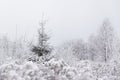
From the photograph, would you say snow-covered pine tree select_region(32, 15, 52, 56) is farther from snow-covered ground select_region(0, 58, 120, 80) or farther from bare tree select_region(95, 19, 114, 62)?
bare tree select_region(95, 19, 114, 62)

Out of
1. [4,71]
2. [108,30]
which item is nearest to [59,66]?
[4,71]

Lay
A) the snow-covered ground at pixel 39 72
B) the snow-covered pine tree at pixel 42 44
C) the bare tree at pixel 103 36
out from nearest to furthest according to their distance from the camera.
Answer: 1. the snow-covered ground at pixel 39 72
2. the snow-covered pine tree at pixel 42 44
3. the bare tree at pixel 103 36

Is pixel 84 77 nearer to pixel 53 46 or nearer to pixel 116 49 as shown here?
pixel 116 49

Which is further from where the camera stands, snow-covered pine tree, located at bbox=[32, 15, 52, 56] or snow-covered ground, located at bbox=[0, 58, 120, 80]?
snow-covered pine tree, located at bbox=[32, 15, 52, 56]

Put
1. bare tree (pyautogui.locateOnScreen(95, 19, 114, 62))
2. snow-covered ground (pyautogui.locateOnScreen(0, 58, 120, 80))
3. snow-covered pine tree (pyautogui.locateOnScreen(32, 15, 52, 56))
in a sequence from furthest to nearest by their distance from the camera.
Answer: bare tree (pyautogui.locateOnScreen(95, 19, 114, 62)) → snow-covered pine tree (pyautogui.locateOnScreen(32, 15, 52, 56)) → snow-covered ground (pyautogui.locateOnScreen(0, 58, 120, 80))

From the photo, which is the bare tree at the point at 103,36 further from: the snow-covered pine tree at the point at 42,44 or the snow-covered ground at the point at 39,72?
the snow-covered ground at the point at 39,72

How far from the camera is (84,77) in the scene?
3.93 m

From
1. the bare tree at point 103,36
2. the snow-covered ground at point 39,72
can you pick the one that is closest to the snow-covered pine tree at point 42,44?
the snow-covered ground at point 39,72

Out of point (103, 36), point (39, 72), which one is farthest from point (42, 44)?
point (103, 36)

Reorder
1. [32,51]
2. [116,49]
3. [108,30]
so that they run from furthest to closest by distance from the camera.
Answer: [108,30] → [32,51] → [116,49]

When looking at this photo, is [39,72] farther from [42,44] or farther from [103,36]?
[103,36]

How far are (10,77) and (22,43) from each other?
4.39 m

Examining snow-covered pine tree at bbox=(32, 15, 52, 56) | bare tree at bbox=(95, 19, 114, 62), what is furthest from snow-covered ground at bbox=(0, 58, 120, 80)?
bare tree at bbox=(95, 19, 114, 62)

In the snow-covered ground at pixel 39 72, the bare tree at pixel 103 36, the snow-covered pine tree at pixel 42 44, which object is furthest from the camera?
the bare tree at pixel 103 36
